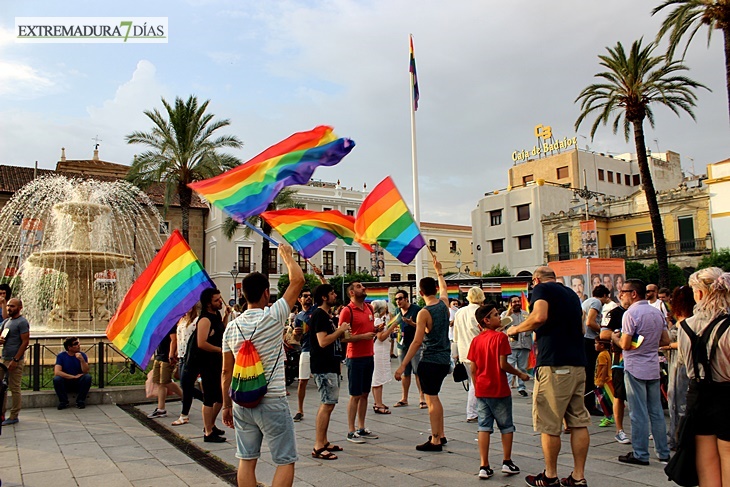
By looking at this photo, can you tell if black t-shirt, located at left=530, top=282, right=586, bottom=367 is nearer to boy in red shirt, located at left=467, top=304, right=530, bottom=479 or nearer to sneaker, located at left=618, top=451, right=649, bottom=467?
boy in red shirt, located at left=467, top=304, right=530, bottom=479

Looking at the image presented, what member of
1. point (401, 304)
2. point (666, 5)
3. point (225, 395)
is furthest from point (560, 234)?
point (225, 395)

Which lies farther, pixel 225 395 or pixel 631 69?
pixel 631 69

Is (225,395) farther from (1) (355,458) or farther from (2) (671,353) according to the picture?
(2) (671,353)

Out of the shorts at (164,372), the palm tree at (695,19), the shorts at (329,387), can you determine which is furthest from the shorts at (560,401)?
the palm tree at (695,19)

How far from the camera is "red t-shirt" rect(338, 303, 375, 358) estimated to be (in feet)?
22.5

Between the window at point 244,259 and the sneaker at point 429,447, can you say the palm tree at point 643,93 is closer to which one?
the sneaker at point 429,447

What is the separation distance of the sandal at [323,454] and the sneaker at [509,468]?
1.76 meters

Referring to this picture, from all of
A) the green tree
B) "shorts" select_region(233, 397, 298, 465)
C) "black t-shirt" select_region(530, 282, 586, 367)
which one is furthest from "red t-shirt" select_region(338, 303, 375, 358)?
the green tree

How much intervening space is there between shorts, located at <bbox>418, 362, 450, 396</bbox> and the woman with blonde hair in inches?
116

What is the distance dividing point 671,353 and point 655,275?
4030 centimetres

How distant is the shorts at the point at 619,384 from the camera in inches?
263

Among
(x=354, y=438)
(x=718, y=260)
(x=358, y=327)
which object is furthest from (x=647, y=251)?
(x=354, y=438)

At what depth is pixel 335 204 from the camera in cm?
5912

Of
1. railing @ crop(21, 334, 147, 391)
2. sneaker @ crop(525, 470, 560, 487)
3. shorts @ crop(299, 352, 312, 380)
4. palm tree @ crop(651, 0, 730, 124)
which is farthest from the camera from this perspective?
palm tree @ crop(651, 0, 730, 124)
